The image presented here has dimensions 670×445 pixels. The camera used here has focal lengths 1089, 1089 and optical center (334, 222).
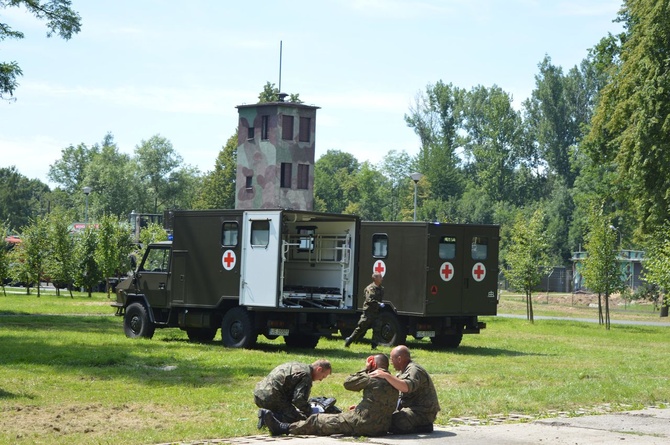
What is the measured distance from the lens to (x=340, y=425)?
11867mm

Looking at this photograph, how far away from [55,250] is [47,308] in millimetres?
12422

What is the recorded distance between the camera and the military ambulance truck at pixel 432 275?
84.2 ft

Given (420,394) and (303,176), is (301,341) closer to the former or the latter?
(420,394)

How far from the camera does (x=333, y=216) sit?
2389cm

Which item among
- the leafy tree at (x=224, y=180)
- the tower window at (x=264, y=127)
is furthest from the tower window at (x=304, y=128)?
the leafy tree at (x=224, y=180)

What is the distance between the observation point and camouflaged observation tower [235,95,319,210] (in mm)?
67625

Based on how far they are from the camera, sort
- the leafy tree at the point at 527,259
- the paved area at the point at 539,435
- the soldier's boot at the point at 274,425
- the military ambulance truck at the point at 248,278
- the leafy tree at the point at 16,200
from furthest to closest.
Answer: the leafy tree at the point at 16,200 < the leafy tree at the point at 527,259 < the military ambulance truck at the point at 248,278 < the soldier's boot at the point at 274,425 < the paved area at the point at 539,435

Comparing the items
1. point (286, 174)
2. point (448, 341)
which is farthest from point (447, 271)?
point (286, 174)

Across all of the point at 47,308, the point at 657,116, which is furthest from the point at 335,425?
the point at 47,308

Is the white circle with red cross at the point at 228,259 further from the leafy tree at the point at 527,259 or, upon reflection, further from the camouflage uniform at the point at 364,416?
the leafy tree at the point at 527,259

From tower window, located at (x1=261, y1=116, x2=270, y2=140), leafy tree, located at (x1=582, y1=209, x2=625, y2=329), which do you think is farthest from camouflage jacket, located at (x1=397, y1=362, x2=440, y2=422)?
tower window, located at (x1=261, y1=116, x2=270, y2=140)

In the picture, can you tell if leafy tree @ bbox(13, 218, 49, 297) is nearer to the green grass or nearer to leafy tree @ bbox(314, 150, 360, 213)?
the green grass

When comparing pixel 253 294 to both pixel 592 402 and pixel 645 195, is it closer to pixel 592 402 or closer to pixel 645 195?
pixel 592 402

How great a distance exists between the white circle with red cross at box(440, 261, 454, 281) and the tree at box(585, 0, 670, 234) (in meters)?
13.5
